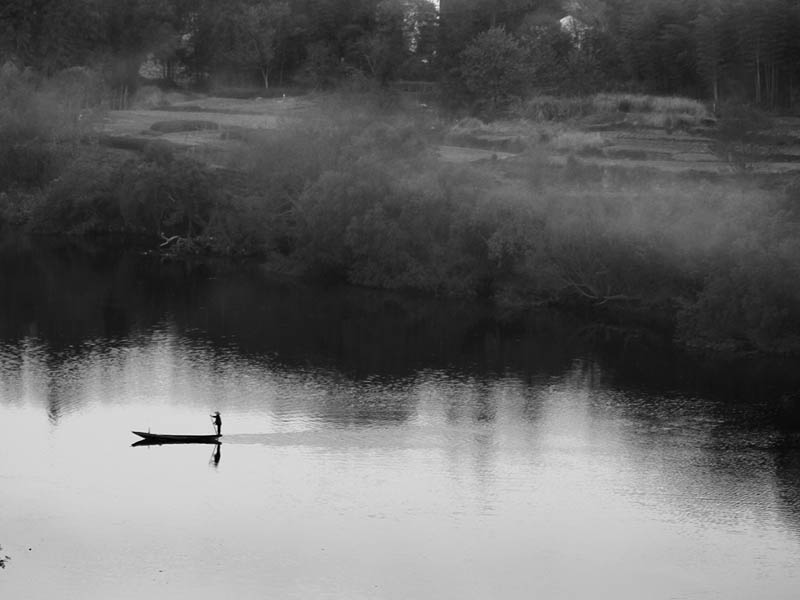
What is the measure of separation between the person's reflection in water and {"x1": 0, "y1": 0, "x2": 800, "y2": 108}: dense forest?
2090 inches

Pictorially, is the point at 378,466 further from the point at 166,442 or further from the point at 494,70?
the point at 494,70

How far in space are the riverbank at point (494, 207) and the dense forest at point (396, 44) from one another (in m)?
4.67

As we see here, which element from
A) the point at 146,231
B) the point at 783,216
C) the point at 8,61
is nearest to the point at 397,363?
the point at 783,216

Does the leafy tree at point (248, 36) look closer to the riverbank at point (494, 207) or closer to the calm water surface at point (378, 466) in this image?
the riverbank at point (494, 207)

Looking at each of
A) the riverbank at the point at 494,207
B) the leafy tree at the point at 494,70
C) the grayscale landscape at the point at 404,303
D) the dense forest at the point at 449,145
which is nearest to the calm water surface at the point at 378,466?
the grayscale landscape at the point at 404,303

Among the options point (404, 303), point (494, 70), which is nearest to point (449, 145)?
point (494, 70)

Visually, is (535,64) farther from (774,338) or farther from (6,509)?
(6,509)

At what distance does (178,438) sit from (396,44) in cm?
6809

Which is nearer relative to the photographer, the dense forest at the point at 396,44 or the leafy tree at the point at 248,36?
the dense forest at the point at 396,44

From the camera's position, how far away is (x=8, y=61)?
9800 centimetres

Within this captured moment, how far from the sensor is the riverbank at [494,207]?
56.1 meters

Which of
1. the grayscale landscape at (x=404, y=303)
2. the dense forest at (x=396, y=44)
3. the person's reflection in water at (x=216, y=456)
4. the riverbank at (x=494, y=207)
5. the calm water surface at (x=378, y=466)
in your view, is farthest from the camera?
the dense forest at (x=396, y=44)

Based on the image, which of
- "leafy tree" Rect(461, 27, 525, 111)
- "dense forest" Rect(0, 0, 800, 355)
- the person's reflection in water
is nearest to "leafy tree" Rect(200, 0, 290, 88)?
"dense forest" Rect(0, 0, 800, 355)

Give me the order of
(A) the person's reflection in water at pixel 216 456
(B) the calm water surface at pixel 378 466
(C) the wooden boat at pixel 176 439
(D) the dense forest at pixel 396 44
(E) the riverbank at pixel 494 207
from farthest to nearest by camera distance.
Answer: (D) the dense forest at pixel 396 44, (E) the riverbank at pixel 494 207, (C) the wooden boat at pixel 176 439, (A) the person's reflection in water at pixel 216 456, (B) the calm water surface at pixel 378 466
